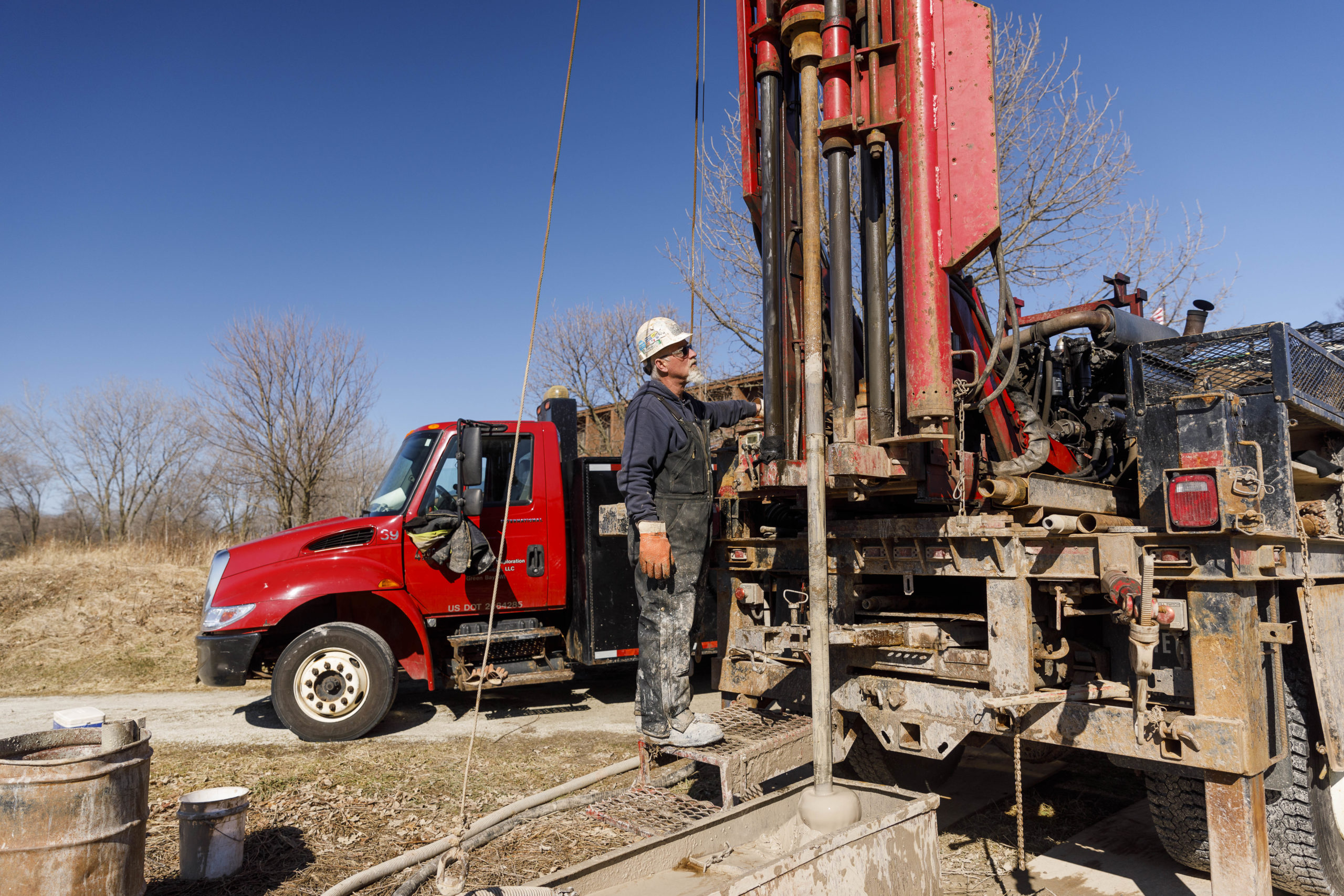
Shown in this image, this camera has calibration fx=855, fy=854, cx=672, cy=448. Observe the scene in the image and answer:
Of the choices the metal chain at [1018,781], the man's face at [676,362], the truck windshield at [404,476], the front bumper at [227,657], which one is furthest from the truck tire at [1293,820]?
the front bumper at [227,657]

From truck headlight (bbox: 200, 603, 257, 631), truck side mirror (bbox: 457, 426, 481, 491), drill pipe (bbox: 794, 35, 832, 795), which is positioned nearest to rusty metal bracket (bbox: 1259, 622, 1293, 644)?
drill pipe (bbox: 794, 35, 832, 795)

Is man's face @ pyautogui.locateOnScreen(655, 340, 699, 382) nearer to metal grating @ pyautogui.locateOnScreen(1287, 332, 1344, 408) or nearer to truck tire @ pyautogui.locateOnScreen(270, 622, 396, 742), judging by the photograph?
metal grating @ pyautogui.locateOnScreen(1287, 332, 1344, 408)

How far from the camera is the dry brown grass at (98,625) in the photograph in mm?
10289

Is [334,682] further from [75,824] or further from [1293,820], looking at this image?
[1293,820]

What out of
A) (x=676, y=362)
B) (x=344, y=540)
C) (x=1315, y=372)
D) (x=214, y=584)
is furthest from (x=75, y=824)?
(x=1315, y=372)

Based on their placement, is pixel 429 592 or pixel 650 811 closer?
pixel 650 811

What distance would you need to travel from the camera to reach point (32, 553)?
18.8 m

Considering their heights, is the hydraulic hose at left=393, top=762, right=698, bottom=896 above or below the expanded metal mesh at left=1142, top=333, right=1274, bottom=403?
below

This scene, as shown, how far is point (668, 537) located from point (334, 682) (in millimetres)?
3869

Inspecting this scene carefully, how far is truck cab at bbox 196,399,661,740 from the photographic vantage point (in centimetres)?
656

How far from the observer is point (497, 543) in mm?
7090

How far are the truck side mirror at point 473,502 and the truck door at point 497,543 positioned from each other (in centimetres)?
27

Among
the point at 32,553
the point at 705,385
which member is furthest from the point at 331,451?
the point at 705,385

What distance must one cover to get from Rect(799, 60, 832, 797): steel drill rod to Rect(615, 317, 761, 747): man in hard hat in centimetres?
110
